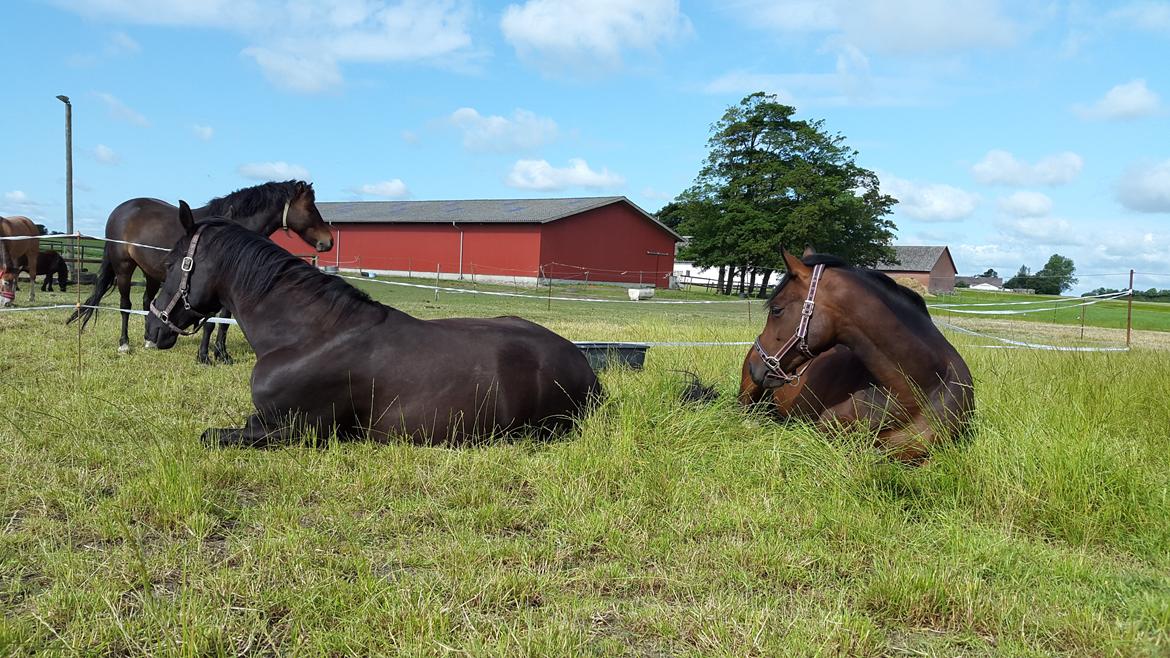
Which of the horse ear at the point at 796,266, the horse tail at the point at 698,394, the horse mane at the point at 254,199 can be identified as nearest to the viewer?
the horse ear at the point at 796,266

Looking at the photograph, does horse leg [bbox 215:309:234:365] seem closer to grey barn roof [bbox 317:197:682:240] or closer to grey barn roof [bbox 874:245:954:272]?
grey barn roof [bbox 317:197:682:240]

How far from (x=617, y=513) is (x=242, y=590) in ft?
5.38

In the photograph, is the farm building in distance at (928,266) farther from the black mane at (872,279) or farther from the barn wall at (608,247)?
the black mane at (872,279)

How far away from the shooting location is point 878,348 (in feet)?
14.0

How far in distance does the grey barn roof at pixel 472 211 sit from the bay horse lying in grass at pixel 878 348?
38.9m

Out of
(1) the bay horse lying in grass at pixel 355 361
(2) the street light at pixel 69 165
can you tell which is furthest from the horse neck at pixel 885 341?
(2) the street light at pixel 69 165

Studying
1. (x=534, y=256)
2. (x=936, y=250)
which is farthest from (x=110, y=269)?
(x=936, y=250)

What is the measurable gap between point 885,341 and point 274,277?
3.86 metres

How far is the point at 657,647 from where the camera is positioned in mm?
2309

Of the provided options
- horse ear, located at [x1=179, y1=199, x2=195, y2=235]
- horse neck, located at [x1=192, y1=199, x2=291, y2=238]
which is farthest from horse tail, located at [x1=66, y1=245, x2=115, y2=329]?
horse ear, located at [x1=179, y1=199, x2=195, y2=235]

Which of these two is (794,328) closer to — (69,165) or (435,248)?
(69,165)

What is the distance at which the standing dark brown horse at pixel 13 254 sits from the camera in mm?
13539

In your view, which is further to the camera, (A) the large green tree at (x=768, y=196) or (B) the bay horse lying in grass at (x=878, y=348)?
(A) the large green tree at (x=768, y=196)

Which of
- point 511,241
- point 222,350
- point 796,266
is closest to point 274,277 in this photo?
point 796,266
